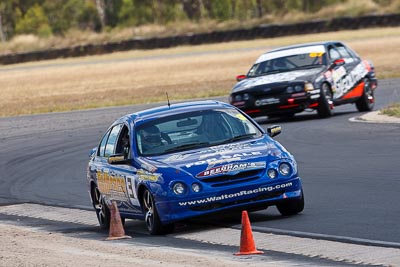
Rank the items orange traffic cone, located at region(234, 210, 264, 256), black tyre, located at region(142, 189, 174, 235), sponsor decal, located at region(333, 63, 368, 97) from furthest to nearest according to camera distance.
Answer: sponsor decal, located at region(333, 63, 368, 97)
black tyre, located at region(142, 189, 174, 235)
orange traffic cone, located at region(234, 210, 264, 256)

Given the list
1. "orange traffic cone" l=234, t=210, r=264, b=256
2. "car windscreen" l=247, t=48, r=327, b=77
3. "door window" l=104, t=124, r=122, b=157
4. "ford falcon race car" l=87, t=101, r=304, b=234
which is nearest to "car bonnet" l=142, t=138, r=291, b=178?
"ford falcon race car" l=87, t=101, r=304, b=234

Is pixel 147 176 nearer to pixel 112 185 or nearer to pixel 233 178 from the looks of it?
pixel 233 178

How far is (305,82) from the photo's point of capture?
23.9 meters

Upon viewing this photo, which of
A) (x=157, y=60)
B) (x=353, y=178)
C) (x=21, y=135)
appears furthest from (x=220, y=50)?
(x=353, y=178)

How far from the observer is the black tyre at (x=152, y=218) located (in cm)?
1155

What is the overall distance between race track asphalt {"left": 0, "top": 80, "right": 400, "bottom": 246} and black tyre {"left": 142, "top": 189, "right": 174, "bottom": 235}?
784 mm

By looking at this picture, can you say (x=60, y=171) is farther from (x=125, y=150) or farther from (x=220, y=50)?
(x=220, y=50)

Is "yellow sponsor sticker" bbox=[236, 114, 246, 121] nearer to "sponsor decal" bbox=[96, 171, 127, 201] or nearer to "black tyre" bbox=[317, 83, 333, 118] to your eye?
"sponsor decal" bbox=[96, 171, 127, 201]

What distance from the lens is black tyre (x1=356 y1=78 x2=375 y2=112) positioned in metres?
25.6

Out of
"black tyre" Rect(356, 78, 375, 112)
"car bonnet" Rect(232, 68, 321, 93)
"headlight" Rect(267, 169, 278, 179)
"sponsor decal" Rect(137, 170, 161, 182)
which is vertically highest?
"sponsor decal" Rect(137, 170, 161, 182)

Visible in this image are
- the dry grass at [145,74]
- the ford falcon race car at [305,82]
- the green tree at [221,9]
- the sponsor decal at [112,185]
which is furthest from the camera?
the green tree at [221,9]

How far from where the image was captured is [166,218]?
37.4 feet

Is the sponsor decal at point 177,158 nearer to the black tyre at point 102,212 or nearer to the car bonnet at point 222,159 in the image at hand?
the car bonnet at point 222,159

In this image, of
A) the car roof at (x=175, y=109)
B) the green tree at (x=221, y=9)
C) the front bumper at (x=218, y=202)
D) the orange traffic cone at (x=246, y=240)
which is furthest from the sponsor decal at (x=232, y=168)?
the green tree at (x=221, y=9)
